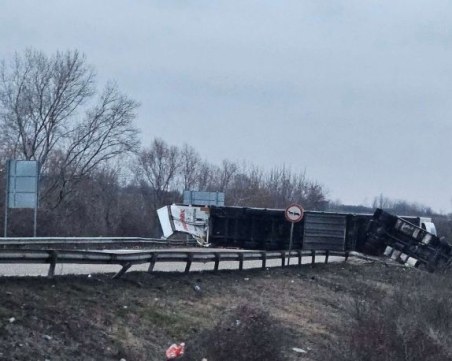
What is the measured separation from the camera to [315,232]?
40.2 m

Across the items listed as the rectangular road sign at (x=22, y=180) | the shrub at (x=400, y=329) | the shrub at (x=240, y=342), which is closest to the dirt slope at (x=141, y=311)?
the shrub at (x=240, y=342)

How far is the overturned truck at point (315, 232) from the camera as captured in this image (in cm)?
3697

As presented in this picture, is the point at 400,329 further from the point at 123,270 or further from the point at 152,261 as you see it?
the point at 123,270

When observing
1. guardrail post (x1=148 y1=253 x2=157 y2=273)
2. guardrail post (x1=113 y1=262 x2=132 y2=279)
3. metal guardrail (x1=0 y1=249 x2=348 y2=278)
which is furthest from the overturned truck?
guardrail post (x1=113 y1=262 x2=132 y2=279)

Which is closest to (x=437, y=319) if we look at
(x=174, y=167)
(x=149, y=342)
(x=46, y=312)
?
(x=149, y=342)

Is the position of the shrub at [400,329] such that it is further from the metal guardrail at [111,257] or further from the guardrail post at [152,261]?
the guardrail post at [152,261]

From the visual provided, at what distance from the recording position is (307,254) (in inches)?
1238

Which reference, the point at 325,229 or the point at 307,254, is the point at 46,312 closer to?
the point at 307,254

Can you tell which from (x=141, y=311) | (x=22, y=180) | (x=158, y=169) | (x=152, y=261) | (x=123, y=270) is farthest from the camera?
(x=158, y=169)

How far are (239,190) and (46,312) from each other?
290ft

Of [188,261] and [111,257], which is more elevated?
[111,257]

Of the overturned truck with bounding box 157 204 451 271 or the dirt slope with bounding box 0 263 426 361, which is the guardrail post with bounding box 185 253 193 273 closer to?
the dirt slope with bounding box 0 263 426 361

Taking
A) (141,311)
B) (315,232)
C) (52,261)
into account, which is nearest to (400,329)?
(141,311)

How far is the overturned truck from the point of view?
37.0 metres
